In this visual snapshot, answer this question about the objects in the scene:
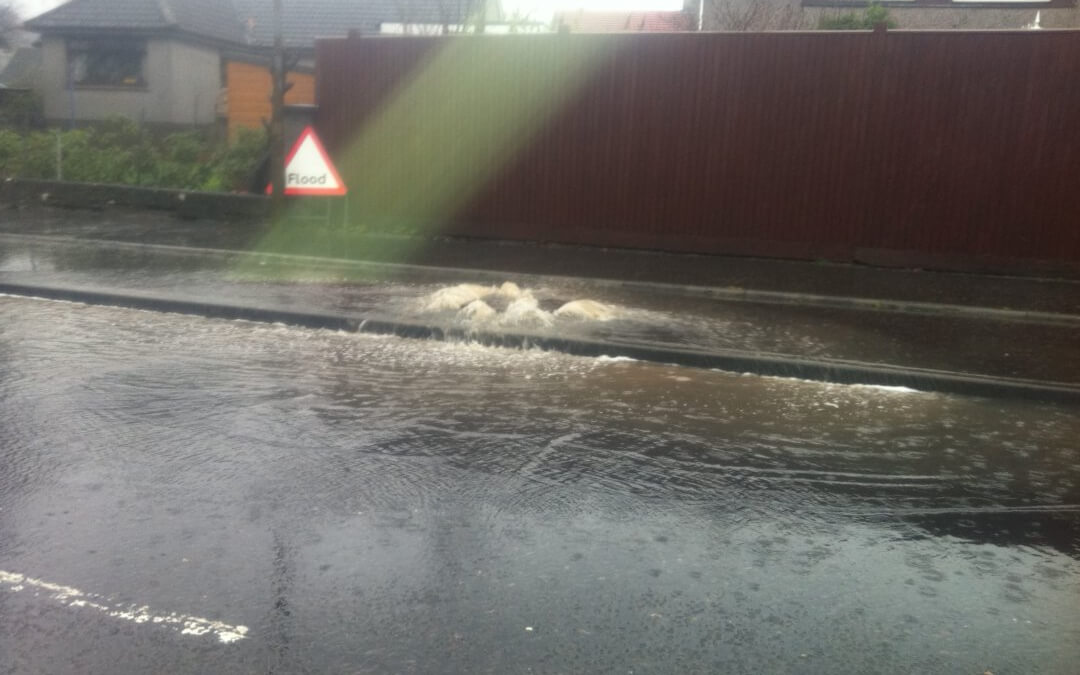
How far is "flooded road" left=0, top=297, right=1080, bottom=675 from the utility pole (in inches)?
293

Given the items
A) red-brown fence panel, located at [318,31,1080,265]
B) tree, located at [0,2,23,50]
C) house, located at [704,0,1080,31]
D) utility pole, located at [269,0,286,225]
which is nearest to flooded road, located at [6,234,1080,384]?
utility pole, located at [269,0,286,225]

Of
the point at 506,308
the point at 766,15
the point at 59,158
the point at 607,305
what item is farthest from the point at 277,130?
the point at 766,15

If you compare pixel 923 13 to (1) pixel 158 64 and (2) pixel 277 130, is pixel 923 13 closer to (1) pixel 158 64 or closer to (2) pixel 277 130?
(2) pixel 277 130

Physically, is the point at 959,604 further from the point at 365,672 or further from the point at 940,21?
the point at 940,21

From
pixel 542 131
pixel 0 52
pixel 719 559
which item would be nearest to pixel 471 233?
pixel 542 131

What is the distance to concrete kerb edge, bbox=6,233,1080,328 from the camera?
10852mm

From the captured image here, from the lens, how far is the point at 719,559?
15.4 feet

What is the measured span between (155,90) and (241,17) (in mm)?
6082

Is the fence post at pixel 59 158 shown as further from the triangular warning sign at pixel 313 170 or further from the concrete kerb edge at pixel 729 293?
the triangular warning sign at pixel 313 170

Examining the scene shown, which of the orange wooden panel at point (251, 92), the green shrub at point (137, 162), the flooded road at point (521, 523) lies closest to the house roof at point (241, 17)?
the orange wooden panel at point (251, 92)

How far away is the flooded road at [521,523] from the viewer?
387cm

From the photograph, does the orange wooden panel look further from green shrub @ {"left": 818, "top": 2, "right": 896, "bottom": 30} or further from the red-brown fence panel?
green shrub @ {"left": 818, "top": 2, "right": 896, "bottom": 30}

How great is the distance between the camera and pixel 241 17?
33.8 metres

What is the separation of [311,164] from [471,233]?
298 cm
